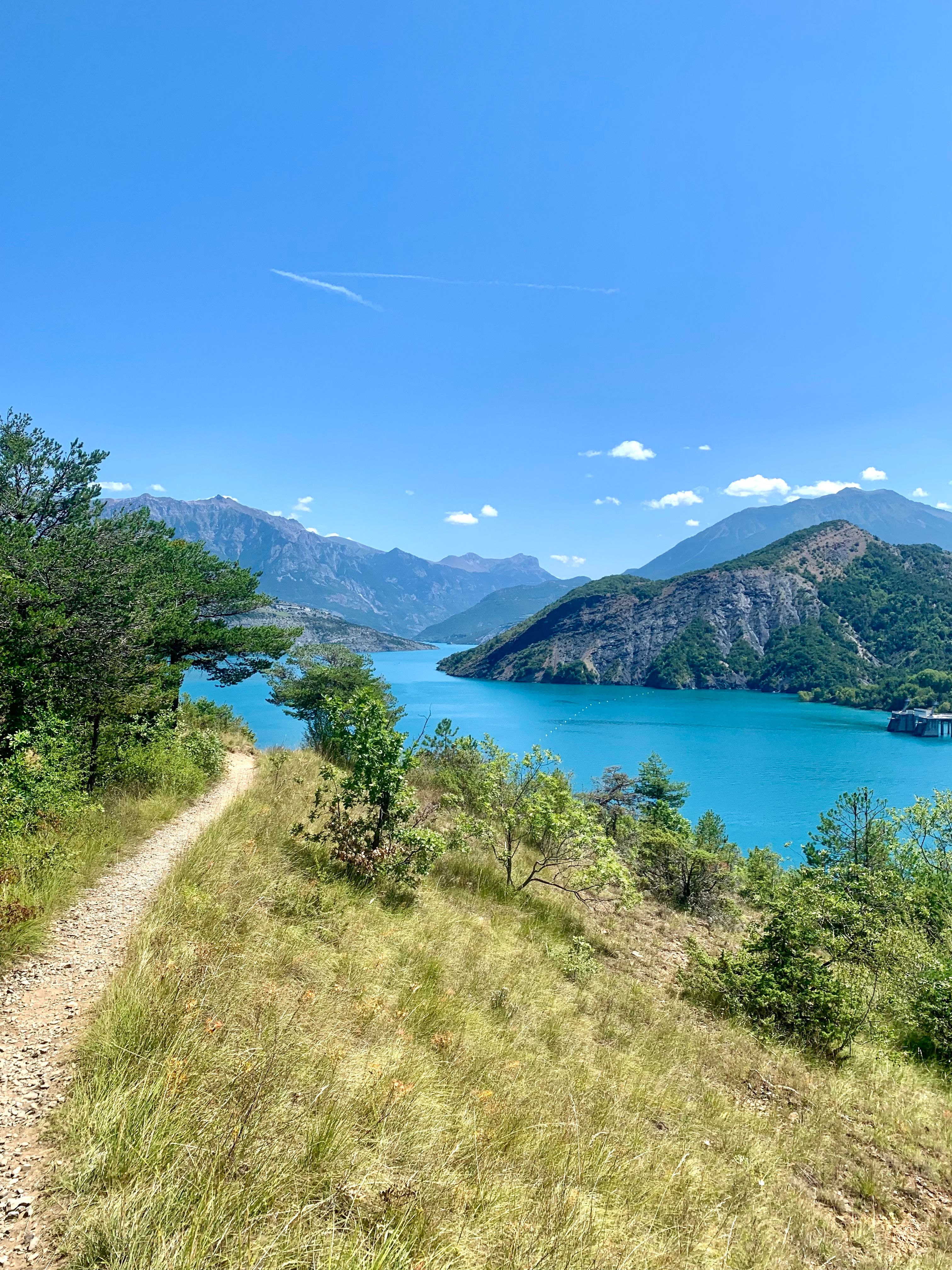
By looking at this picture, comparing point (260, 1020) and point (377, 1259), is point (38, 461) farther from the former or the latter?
point (377, 1259)

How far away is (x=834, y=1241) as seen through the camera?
4.53 m

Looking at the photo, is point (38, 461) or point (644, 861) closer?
point (38, 461)

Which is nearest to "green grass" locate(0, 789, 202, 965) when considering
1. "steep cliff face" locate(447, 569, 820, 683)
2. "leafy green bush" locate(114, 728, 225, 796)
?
"leafy green bush" locate(114, 728, 225, 796)

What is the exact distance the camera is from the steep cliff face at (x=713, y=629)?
172 meters

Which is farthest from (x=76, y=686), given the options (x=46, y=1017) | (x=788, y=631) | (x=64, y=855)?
(x=788, y=631)

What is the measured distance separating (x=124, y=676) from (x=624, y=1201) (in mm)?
10959

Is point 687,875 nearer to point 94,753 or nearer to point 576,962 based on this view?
point 576,962

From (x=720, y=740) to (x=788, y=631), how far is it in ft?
311

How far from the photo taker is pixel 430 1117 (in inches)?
148

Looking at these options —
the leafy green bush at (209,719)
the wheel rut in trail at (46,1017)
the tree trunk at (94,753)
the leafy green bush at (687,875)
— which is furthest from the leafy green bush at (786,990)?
the leafy green bush at (209,719)

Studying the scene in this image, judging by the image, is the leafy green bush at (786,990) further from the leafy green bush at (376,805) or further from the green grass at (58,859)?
the green grass at (58,859)

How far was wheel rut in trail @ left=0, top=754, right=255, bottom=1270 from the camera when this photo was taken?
8.25 ft

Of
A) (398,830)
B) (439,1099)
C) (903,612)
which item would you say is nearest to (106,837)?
(398,830)

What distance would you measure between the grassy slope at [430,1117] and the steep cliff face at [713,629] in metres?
174
